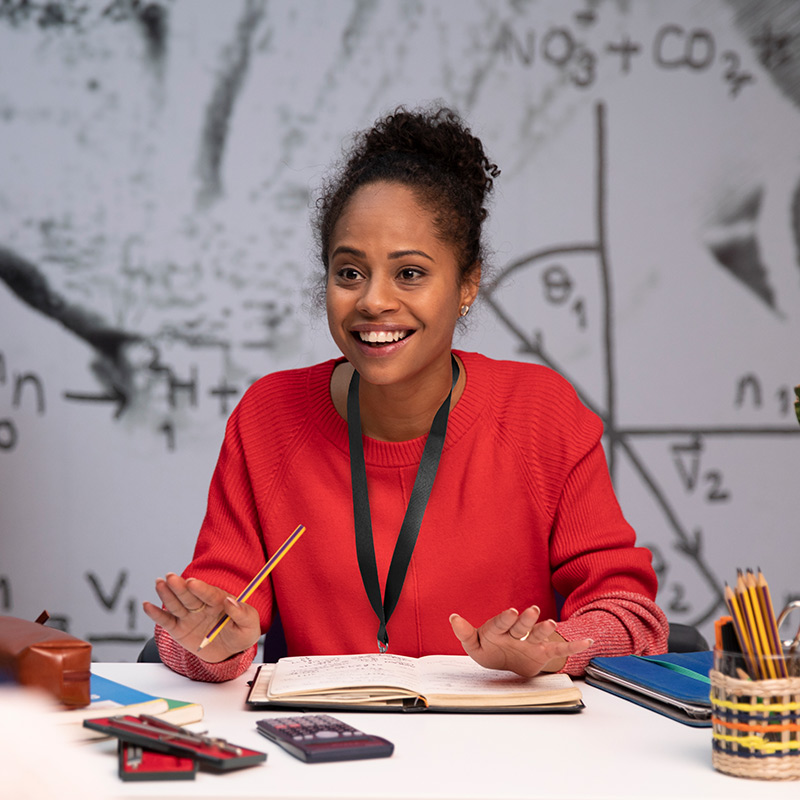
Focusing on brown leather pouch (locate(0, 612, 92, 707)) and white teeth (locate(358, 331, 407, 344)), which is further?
white teeth (locate(358, 331, 407, 344))

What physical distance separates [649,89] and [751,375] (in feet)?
3.26

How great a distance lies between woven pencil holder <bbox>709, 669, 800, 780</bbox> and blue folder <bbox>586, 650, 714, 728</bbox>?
0.65 ft

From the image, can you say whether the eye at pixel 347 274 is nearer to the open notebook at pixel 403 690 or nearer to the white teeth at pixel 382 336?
the white teeth at pixel 382 336

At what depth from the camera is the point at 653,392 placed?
3086mm

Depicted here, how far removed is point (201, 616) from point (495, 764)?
1.64 ft

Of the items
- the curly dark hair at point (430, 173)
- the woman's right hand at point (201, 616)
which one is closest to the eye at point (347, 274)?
the curly dark hair at point (430, 173)

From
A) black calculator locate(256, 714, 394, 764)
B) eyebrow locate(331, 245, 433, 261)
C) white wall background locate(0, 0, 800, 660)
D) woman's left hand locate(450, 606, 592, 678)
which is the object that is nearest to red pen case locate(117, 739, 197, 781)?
black calculator locate(256, 714, 394, 764)

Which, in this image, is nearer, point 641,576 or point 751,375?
point 641,576

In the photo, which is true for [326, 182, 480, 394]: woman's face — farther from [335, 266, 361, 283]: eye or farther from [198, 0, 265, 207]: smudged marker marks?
[198, 0, 265, 207]: smudged marker marks

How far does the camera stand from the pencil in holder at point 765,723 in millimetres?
897

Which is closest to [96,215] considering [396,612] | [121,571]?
[121,571]

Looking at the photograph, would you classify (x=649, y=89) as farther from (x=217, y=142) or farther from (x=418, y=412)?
(x=418, y=412)

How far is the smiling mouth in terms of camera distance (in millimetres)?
1660

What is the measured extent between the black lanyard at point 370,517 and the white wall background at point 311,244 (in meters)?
1.33
